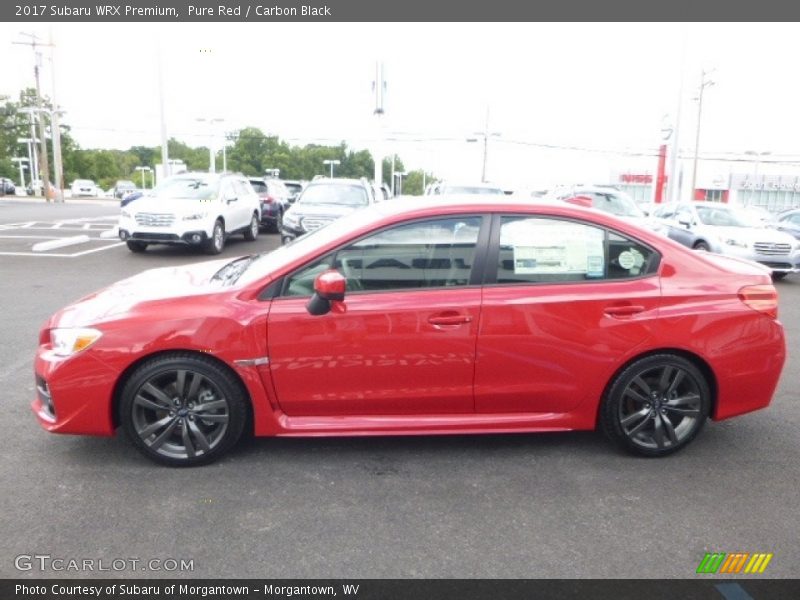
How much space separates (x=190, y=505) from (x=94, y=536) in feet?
1.55

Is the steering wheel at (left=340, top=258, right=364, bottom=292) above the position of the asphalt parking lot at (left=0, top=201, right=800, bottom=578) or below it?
above

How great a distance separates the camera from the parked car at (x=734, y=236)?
1188cm

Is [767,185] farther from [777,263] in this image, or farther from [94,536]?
[94,536]

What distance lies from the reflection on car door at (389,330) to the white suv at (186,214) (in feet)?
32.3

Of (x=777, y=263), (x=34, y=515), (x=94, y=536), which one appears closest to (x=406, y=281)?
(x=94, y=536)

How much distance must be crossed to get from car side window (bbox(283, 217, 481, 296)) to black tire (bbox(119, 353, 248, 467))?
0.67 meters

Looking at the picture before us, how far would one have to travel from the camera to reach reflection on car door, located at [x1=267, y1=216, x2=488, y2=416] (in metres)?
3.63

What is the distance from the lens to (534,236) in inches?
152

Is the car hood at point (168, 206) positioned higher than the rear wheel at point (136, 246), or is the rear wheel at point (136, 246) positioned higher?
the car hood at point (168, 206)

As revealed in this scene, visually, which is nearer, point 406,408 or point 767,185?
point 406,408

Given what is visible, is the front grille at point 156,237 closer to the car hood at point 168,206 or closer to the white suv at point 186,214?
the white suv at point 186,214

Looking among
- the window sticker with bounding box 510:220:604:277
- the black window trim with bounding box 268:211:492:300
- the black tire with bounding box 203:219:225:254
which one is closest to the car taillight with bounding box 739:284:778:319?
the window sticker with bounding box 510:220:604:277

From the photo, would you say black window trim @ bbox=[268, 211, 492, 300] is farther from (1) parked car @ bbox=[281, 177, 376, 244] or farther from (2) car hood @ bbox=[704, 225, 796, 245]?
(2) car hood @ bbox=[704, 225, 796, 245]

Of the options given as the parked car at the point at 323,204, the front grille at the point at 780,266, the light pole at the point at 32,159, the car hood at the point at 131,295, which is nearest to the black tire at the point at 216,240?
the parked car at the point at 323,204
